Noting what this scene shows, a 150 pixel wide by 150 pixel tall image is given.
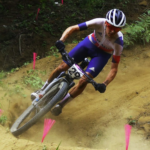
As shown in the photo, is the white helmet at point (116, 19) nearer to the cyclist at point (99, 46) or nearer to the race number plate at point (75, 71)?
the cyclist at point (99, 46)

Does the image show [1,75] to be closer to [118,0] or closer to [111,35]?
[111,35]

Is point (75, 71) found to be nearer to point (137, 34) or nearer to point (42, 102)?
point (42, 102)

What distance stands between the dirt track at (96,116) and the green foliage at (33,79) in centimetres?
18

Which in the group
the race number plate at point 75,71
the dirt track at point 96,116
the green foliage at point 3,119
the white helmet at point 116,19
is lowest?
the dirt track at point 96,116

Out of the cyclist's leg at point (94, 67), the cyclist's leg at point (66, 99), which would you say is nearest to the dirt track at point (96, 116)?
the cyclist's leg at point (66, 99)

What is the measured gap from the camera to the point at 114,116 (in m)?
5.05

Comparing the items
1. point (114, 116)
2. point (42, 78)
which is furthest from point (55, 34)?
point (114, 116)

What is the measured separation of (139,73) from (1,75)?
417cm

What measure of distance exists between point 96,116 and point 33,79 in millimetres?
1963

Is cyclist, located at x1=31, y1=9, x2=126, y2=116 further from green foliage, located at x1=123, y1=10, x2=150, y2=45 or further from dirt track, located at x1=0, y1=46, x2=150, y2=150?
green foliage, located at x1=123, y1=10, x2=150, y2=45

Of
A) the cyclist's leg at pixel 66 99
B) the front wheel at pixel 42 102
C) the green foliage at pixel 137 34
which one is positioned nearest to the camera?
the front wheel at pixel 42 102

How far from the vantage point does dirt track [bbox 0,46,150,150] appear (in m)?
4.12

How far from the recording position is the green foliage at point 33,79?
5557 millimetres

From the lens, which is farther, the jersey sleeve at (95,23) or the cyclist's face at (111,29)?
the jersey sleeve at (95,23)
